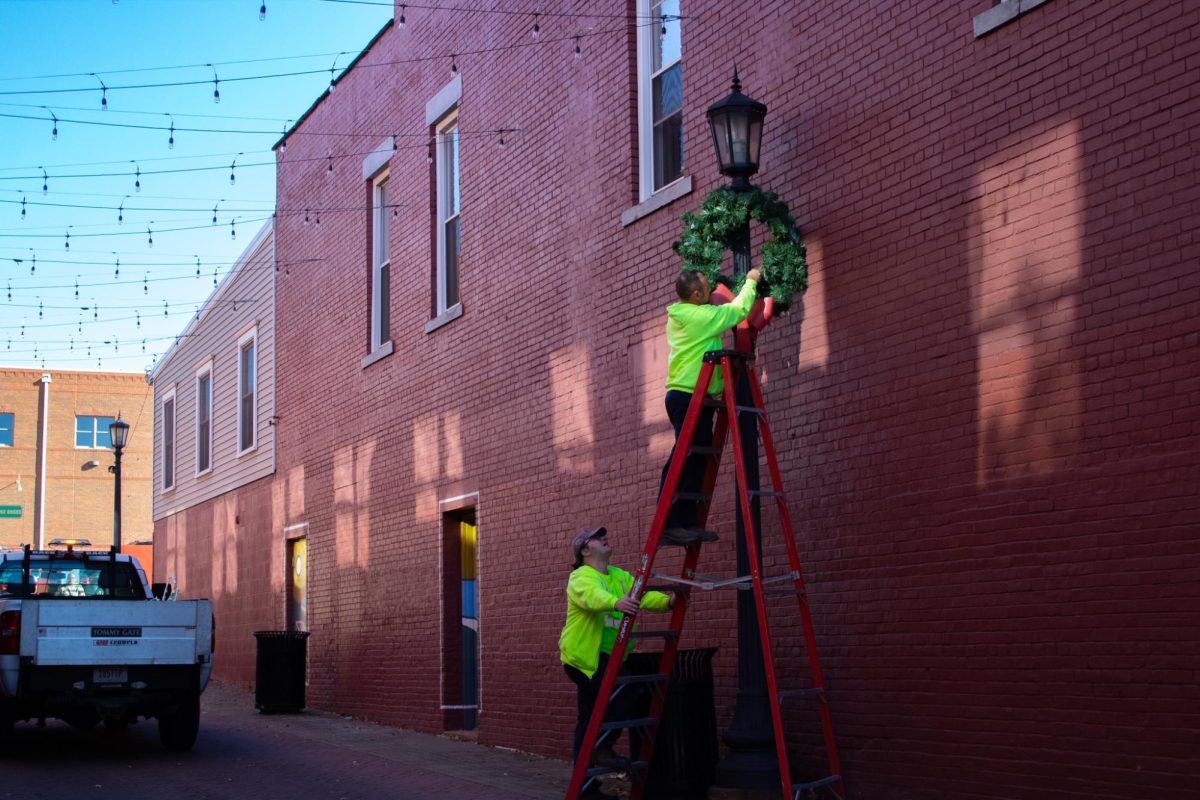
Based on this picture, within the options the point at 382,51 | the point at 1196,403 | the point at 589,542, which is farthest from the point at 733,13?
the point at 382,51

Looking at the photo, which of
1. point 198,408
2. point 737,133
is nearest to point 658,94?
point 737,133

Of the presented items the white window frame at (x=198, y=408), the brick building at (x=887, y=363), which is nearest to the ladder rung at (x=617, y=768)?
the brick building at (x=887, y=363)

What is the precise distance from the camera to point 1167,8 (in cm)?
735

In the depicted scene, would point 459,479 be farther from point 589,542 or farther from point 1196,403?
point 1196,403

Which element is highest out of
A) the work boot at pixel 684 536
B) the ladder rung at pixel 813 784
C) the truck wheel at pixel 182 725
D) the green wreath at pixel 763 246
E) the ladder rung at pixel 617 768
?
the green wreath at pixel 763 246

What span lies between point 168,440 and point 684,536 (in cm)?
2289

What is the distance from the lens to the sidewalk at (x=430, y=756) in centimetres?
1078

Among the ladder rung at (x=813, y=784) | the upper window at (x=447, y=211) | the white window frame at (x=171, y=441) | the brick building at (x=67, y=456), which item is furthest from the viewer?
the brick building at (x=67, y=456)

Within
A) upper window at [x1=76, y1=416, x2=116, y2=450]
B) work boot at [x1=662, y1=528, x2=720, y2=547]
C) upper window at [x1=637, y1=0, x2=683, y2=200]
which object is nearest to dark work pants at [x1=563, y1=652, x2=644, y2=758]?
work boot at [x1=662, y1=528, x2=720, y2=547]

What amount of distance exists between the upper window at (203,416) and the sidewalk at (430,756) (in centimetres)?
815

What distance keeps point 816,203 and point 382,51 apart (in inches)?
374

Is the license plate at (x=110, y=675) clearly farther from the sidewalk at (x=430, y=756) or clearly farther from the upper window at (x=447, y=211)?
the upper window at (x=447, y=211)

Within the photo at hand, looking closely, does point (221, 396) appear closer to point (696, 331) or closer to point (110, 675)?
point (110, 675)

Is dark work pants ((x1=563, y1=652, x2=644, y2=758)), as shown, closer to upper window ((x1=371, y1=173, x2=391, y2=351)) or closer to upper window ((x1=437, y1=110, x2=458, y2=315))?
upper window ((x1=437, y1=110, x2=458, y2=315))
